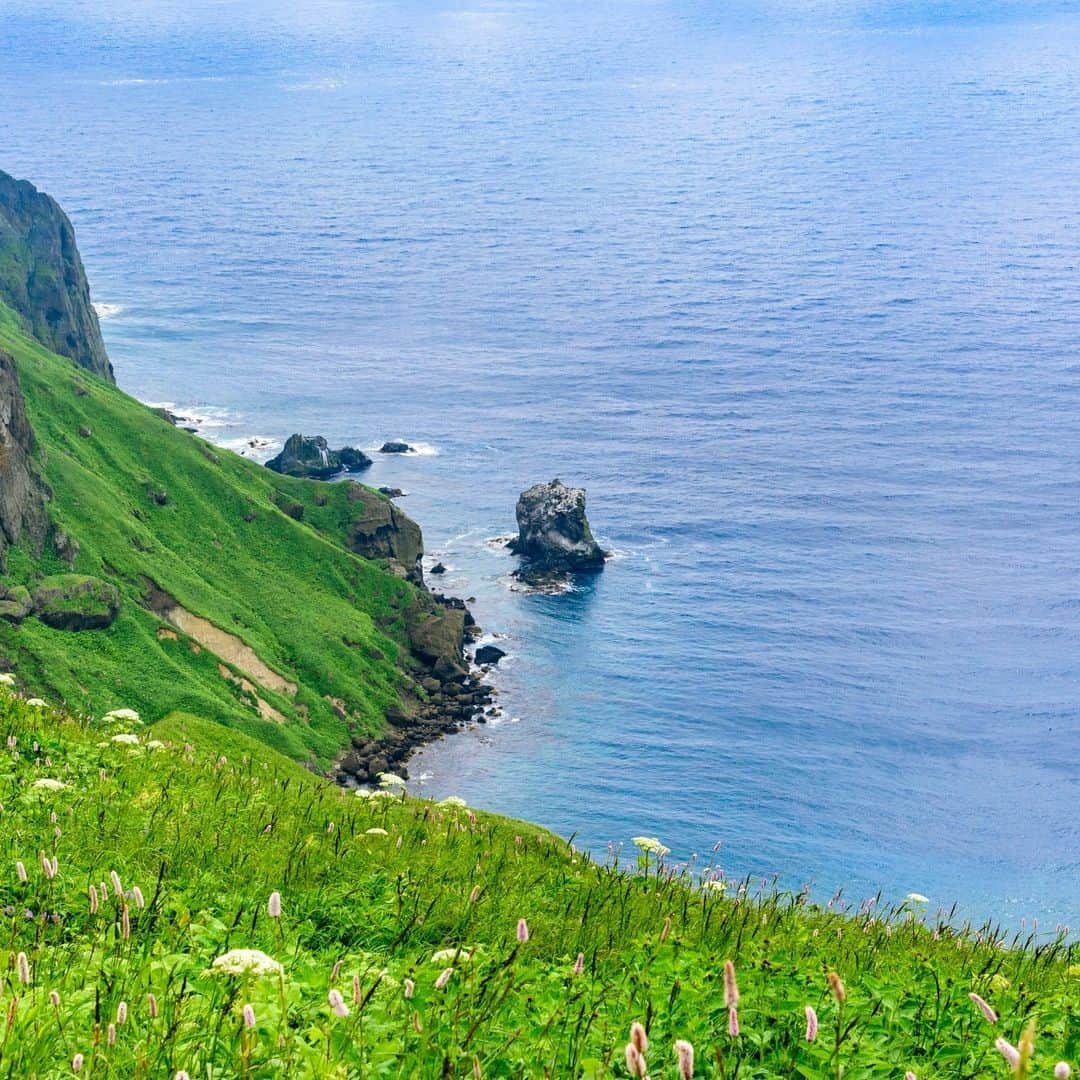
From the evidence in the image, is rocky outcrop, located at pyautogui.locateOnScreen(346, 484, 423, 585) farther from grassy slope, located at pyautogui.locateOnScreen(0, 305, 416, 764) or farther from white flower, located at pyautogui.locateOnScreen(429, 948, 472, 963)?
white flower, located at pyautogui.locateOnScreen(429, 948, 472, 963)

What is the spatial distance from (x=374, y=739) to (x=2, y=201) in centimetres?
12174

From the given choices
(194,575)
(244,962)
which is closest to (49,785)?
(244,962)

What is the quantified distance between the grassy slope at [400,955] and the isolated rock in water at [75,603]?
308 ft

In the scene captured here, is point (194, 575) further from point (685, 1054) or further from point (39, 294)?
point (685, 1054)

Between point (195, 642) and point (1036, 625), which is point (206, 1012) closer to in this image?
point (195, 642)

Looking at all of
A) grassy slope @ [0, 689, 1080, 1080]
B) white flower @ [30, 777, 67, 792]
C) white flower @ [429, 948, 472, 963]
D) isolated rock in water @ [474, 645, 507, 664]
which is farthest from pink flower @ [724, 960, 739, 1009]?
isolated rock in water @ [474, 645, 507, 664]

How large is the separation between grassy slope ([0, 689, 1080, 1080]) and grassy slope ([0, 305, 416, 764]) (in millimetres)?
87495

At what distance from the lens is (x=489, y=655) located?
145m

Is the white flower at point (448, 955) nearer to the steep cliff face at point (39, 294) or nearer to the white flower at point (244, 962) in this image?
the white flower at point (244, 962)

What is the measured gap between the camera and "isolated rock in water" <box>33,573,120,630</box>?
109500mm

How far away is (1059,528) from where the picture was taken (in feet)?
602

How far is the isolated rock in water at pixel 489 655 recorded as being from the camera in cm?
14475

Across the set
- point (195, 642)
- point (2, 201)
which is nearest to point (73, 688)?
point (195, 642)

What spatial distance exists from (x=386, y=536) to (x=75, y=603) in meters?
54.7
